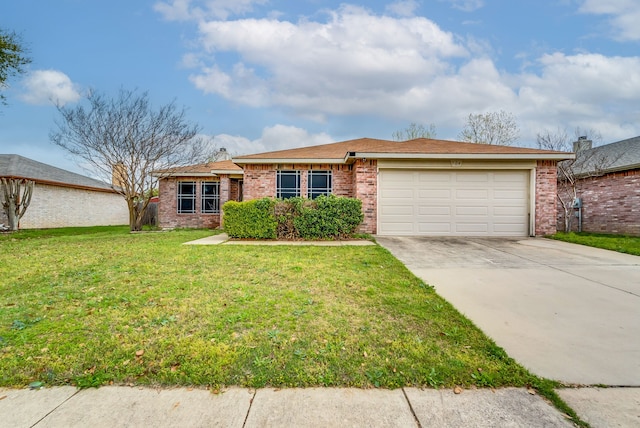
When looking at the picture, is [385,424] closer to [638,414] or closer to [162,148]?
[638,414]

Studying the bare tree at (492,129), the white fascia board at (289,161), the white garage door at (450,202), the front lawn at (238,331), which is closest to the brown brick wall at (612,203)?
the white garage door at (450,202)

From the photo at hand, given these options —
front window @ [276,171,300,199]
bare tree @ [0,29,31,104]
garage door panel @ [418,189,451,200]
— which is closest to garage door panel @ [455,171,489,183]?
garage door panel @ [418,189,451,200]

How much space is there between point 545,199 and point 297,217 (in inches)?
335

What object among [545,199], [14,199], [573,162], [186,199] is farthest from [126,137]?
[573,162]

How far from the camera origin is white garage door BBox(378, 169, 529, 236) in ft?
33.3

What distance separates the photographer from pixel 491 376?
2.09 metres

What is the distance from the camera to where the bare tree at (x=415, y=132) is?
23.8 m

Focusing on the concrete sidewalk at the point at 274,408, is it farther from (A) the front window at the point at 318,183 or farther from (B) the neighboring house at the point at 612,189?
(B) the neighboring house at the point at 612,189

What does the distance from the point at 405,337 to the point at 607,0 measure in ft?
41.5

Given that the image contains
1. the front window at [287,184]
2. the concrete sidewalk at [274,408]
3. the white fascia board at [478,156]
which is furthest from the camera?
the front window at [287,184]

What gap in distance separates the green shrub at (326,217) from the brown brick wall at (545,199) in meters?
6.24

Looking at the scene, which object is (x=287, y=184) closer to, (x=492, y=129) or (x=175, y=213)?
(x=175, y=213)

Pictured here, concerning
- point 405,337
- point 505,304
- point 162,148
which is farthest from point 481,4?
point 162,148

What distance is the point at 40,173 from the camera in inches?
650
